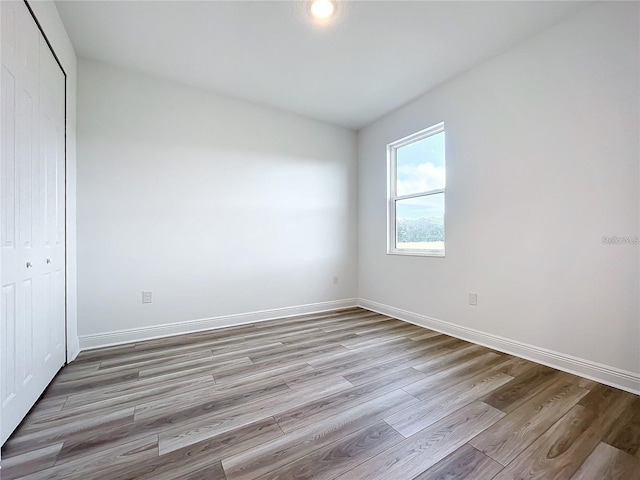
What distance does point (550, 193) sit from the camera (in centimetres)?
218

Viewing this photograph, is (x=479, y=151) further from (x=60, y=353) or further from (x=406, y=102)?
(x=60, y=353)

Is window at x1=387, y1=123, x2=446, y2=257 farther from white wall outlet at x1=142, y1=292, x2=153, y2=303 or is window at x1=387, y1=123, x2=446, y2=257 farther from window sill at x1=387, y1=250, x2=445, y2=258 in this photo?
white wall outlet at x1=142, y1=292, x2=153, y2=303

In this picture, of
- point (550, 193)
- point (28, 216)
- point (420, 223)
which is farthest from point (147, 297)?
point (550, 193)

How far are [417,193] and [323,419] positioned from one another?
2.68 metres

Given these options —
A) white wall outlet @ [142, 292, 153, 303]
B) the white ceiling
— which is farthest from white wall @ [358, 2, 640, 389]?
white wall outlet @ [142, 292, 153, 303]

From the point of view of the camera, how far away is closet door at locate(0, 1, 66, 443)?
137cm

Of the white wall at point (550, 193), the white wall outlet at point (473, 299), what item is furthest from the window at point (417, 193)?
the white wall outlet at point (473, 299)

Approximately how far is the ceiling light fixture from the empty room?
0.07 feet

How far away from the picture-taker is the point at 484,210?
2.61 meters

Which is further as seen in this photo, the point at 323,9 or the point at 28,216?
the point at 323,9

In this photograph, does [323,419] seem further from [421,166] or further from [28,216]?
[421,166]

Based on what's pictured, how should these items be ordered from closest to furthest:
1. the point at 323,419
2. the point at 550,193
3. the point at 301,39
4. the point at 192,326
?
1. the point at 323,419
2. the point at 550,193
3. the point at 301,39
4. the point at 192,326

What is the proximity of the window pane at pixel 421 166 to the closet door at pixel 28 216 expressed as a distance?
11.1ft

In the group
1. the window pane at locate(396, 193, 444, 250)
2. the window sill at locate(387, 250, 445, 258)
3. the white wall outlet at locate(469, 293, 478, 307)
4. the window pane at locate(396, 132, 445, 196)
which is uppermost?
the window pane at locate(396, 132, 445, 196)
